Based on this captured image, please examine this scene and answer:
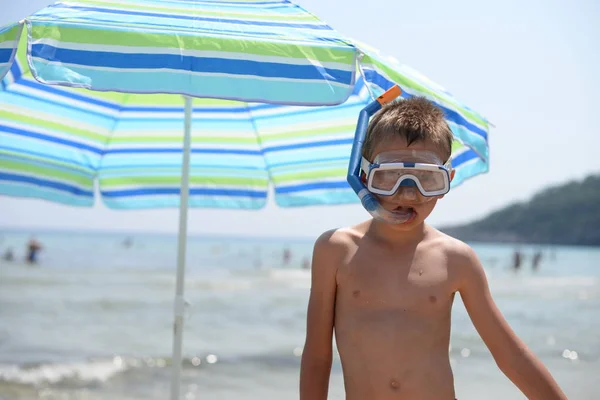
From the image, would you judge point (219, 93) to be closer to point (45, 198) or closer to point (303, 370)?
point (303, 370)

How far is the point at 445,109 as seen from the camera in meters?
2.67

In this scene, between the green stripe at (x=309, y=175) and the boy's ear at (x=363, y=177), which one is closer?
the boy's ear at (x=363, y=177)

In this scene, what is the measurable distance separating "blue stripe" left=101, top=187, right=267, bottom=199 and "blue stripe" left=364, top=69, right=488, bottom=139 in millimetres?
1869

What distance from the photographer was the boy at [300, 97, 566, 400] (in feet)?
6.94

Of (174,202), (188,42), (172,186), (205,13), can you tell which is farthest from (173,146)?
(188,42)

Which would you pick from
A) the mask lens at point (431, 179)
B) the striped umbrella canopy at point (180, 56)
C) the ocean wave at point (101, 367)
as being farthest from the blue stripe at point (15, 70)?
the ocean wave at point (101, 367)

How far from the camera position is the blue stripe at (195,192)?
14.6 ft

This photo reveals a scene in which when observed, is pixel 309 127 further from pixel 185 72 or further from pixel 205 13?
pixel 185 72

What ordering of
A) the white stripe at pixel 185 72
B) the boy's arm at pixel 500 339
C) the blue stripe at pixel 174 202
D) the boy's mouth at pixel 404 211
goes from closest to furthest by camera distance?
1. the boy's arm at pixel 500 339
2. the boy's mouth at pixel 404 211
3. the white stripe at pixel 185 72
4. the blue stripe at pixel 174 202

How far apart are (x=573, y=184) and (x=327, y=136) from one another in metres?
92.9

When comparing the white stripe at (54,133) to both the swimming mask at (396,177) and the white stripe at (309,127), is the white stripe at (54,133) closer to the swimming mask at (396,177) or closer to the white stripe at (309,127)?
the white stripe at (309,127)

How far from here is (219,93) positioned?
2293mm

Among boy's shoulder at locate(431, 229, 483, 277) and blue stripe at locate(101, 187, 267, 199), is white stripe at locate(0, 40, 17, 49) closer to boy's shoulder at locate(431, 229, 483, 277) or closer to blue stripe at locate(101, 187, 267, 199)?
boy's shoulder at locate(431, 229, 483, 277)

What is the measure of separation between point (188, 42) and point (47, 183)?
213cm
